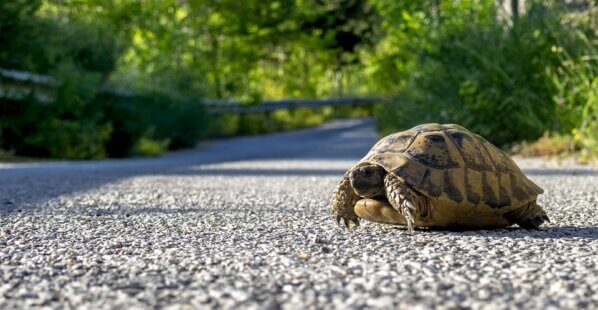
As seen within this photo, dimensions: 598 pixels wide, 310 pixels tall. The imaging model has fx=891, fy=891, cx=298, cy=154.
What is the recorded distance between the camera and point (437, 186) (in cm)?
553

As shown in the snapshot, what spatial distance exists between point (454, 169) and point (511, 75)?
400 inches

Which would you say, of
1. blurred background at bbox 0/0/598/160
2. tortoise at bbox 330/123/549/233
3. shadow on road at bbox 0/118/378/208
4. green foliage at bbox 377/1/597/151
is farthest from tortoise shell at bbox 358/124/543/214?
green foliage at bbox 377/1/597/151

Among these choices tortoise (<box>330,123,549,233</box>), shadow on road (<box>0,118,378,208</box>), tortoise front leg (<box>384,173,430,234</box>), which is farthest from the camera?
shadow on road (<box>0,118,378,208</box>)

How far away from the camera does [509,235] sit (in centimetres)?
554

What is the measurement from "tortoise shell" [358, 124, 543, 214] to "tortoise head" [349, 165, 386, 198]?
0.07 meters

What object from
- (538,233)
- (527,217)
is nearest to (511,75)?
(527,217)

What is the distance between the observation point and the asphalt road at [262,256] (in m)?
3.63

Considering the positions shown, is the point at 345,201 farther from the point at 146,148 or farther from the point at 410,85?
the point at 410,85

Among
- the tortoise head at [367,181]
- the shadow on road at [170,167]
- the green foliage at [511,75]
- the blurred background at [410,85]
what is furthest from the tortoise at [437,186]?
the green foliage at [511,75]

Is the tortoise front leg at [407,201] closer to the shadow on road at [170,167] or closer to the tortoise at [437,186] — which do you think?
the tortoise at [437,186]

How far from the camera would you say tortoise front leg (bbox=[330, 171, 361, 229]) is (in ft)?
19.2

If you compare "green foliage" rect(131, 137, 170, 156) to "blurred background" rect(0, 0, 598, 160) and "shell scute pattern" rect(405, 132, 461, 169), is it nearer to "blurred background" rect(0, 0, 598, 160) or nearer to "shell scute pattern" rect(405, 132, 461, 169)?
"blurred background" rect(0, 0, 598, 160)

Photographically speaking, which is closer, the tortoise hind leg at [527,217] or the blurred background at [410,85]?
the tortoise hind leg at [527,217]

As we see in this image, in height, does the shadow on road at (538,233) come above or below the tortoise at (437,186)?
below
